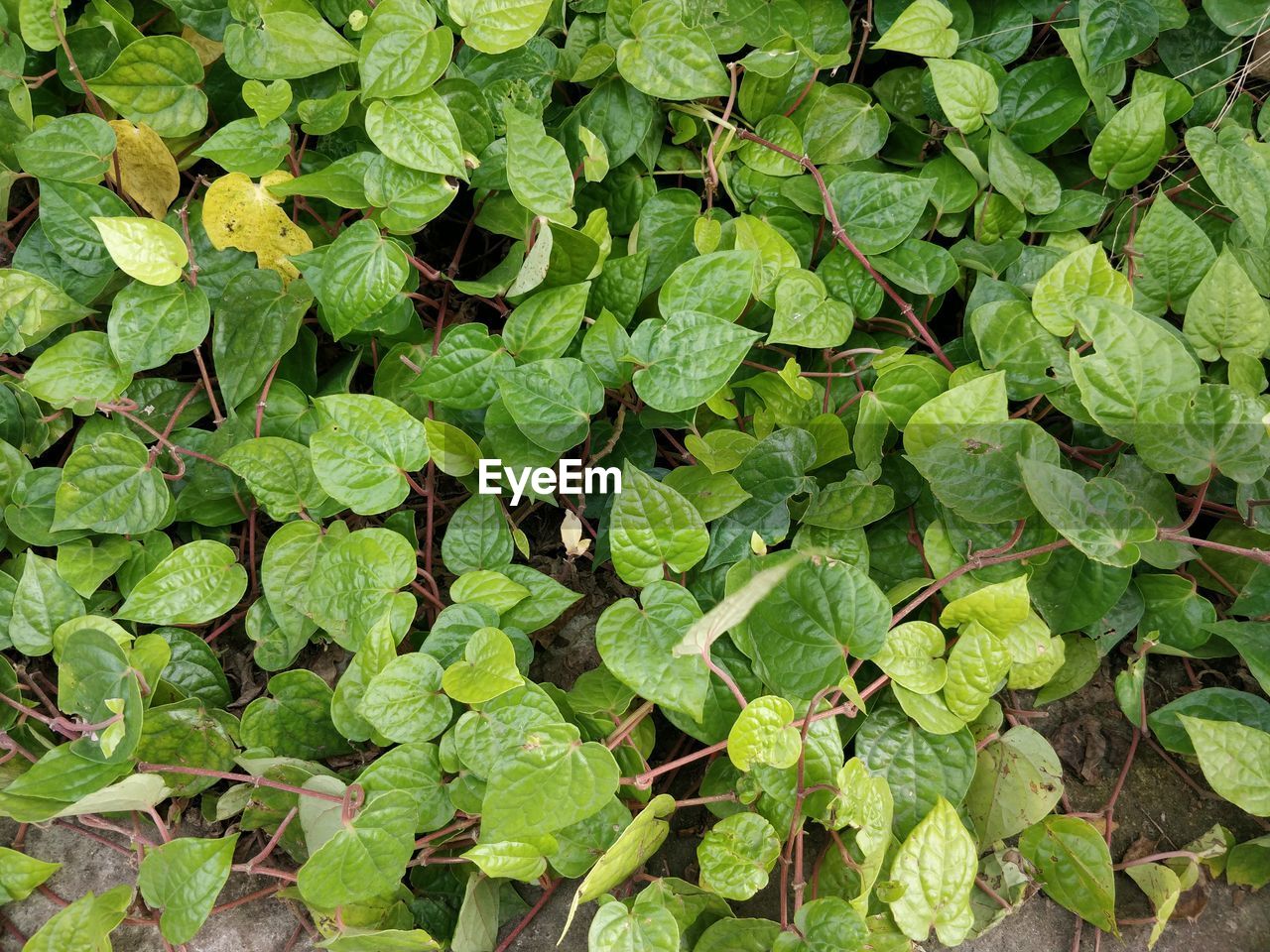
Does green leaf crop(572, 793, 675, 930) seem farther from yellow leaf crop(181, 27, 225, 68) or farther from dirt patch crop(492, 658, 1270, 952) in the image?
yellow leaf crop(181, 27, 225, 68)

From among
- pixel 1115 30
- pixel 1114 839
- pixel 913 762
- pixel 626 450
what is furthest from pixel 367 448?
pixel 1115 30

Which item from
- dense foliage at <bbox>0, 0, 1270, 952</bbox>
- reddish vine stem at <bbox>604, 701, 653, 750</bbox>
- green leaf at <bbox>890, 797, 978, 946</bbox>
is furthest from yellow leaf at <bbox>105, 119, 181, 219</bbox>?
green leaf at <bbox>890, 797, 978, 946</bbox>

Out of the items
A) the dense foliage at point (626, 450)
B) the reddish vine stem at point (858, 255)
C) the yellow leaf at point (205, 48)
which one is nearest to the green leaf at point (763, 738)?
the dense foliage at point (626, 450)

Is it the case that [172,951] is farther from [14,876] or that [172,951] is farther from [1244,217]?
[1244,217]

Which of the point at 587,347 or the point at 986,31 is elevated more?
the point at 986,31

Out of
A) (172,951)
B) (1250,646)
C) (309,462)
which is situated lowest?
(172,951)

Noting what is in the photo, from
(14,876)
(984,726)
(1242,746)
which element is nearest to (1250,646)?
(1242,746)
